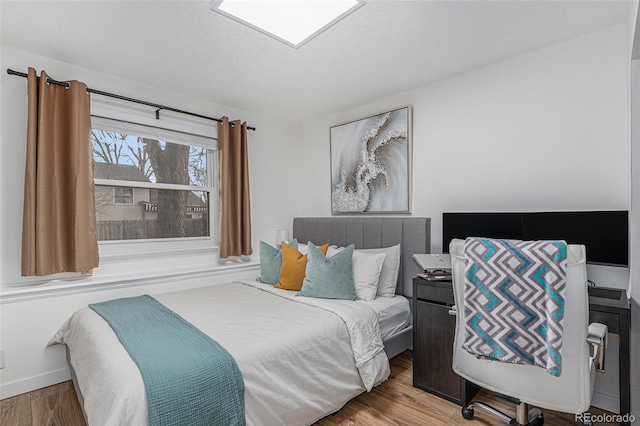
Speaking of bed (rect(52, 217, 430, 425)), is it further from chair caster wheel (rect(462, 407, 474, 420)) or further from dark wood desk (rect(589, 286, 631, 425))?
dark wood desk (rect(589, 286, 631, 425))

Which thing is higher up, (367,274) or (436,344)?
(367,274)

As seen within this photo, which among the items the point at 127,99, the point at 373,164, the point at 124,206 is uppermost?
the point at 127,99

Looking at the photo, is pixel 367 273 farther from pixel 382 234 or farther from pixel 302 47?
pixel 302 47

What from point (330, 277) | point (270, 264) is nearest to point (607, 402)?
point (330, 277)

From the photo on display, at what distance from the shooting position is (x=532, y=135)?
2414 mm

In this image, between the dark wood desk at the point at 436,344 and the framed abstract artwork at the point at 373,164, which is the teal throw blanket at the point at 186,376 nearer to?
the dark wood desk at the point at 436,344

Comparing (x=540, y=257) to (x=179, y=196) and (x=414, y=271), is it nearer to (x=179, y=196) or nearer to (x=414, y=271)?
(x=414, y=271)

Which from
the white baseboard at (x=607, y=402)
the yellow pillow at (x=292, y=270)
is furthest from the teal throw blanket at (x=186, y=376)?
the white baseboard at (x=607, y=402)

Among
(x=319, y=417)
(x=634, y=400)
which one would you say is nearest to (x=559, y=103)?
(x=634, y=400)

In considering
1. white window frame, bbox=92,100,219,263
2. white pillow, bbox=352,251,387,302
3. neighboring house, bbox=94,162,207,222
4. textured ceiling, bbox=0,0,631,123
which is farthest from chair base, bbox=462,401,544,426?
neighboring house, bbox=94,162,207,222

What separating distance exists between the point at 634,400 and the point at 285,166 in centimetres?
361

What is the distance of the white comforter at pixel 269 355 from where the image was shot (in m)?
1.40

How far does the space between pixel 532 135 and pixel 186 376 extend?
2694 millimetres

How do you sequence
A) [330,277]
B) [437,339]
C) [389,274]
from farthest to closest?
1. [389,274]
2. [330,277]
3. [437,339]
